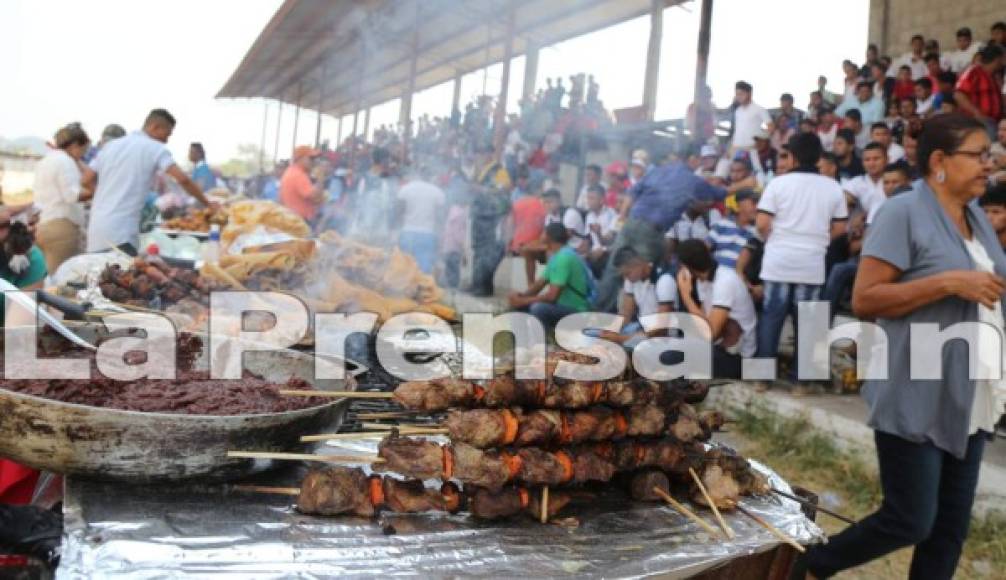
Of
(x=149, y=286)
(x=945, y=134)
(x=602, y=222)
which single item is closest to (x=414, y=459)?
(x=945, y=134)

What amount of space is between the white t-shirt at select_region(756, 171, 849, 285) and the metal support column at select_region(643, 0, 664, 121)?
228 inches

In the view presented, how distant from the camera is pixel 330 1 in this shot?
35.8ft

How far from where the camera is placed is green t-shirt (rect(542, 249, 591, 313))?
8.34 m

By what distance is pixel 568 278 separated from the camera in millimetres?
8359

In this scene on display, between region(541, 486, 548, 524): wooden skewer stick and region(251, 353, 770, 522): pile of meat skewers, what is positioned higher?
region(251, 353, 770, 522): pile of meat skewers

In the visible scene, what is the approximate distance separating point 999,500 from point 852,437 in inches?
45.0

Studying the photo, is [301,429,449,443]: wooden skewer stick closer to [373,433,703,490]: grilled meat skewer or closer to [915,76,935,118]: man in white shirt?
[373,433,703,490]: grilled meat skewer

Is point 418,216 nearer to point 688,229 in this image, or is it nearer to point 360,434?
point 688,229

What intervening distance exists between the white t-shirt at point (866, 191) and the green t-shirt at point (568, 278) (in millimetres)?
3054

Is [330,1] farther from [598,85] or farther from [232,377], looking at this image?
[232,377]

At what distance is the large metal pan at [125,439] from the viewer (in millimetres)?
1848

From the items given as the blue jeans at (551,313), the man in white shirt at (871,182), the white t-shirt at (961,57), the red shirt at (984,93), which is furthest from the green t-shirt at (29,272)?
the white t-shirt at (961,57)

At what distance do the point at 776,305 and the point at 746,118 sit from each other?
5088 millimetres

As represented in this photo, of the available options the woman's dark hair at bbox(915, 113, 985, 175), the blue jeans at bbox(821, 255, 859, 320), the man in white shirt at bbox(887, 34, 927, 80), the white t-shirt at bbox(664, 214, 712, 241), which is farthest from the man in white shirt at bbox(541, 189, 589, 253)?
the woman's dark hair at bbox(915, 113, 985, 175)
